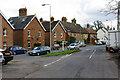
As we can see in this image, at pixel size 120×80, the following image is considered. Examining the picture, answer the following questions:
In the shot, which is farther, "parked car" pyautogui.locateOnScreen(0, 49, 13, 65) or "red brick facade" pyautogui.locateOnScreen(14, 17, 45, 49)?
"red brick facade" pyautogui.locateOnScreen(14, 17, 45, 49)

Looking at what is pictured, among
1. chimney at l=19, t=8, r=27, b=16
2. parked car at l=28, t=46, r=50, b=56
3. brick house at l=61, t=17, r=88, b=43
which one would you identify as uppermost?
chimney at l=19, t=8, r=27, b=16

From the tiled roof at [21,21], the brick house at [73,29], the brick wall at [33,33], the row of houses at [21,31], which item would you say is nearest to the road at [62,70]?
the row of houses at [21,31]

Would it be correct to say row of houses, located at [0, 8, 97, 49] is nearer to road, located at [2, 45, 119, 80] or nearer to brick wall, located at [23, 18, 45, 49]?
brick wall, located at [23, 18, 45, 49]

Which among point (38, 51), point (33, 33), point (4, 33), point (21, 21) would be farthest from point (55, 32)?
point (38, 51)

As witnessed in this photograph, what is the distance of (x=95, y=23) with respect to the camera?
104500 millimetres

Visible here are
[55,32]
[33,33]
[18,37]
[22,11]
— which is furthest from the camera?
[55,32]

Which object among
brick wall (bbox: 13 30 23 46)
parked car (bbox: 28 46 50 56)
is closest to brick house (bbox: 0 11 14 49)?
brick wall (bbox: 13 30 23 46)

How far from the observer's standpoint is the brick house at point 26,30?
38.4 m

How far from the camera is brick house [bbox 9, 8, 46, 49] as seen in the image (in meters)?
38.4

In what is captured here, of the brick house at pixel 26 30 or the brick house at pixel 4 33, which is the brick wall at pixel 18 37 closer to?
the brick house at pixel 26 30

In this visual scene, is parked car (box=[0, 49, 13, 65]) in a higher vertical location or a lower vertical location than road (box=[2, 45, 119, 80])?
higher

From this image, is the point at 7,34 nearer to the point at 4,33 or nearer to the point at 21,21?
the point at 4,33

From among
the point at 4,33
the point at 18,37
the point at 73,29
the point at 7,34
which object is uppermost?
the point at 73,29

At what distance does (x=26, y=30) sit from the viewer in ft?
127
